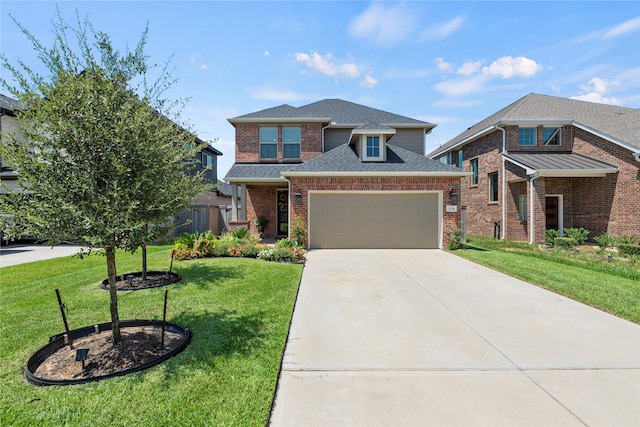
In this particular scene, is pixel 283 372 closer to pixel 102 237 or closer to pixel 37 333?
pixel 102 237

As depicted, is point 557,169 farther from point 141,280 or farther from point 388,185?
point 141,280

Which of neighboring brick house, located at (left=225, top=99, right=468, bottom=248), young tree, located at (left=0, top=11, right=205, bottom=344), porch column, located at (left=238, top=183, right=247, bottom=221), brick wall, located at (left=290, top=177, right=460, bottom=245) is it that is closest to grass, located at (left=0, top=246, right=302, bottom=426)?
young tree, located at (left=0, top=11, right=205, bottom=344)

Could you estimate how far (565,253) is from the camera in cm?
1027

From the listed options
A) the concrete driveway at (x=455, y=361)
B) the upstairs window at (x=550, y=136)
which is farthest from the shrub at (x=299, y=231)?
the upstairs window at (x=550, y=136)

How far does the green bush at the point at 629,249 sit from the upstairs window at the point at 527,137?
6.71 meters

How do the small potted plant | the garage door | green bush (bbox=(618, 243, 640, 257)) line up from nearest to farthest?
green bush (bbox=(618, 243, 640, 257)) < the garage door < the small potted plant

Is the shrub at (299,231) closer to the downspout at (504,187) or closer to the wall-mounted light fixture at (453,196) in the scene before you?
the wall-mounted light fixture at (453,196)

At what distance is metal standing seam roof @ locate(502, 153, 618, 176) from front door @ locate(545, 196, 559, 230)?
2048mm

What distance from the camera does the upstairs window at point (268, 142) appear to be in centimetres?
1495

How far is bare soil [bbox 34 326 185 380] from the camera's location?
313 cm

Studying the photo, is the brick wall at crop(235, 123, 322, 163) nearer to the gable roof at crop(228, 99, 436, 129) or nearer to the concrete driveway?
the gable roof at crop(228, 99, 436, 129)

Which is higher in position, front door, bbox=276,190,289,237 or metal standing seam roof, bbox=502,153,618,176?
metal standing seam roof, bbox=502,153,618,176

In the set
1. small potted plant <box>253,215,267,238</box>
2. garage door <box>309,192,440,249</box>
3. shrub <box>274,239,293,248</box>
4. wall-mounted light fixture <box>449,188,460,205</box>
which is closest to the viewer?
shrub <box>274,239,293,248</box>

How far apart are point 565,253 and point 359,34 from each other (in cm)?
1049
